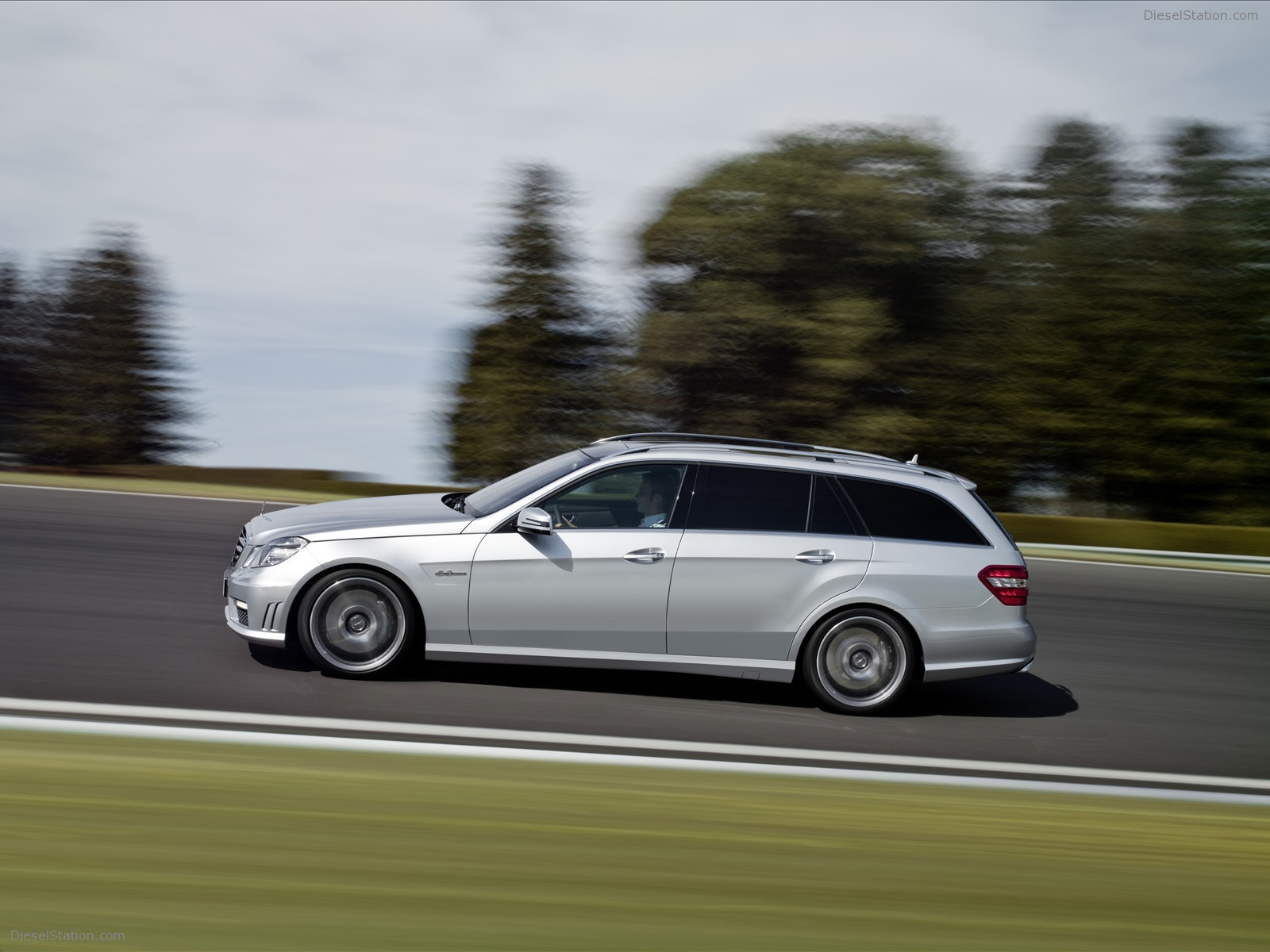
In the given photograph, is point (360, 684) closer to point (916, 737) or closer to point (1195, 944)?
point (916, 737)

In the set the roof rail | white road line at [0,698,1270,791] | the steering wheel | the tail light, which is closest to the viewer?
white road line at [0,698,1270,791]

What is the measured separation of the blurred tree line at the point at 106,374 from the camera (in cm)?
4441

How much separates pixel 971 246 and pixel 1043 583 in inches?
926

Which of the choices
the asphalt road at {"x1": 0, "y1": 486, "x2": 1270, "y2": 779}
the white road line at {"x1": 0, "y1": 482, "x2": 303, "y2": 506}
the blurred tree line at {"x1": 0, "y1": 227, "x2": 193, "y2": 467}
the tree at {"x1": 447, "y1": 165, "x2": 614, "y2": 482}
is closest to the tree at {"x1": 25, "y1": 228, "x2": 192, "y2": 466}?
the blurred tree line at {"x1": 0, "y1": 227, "x2": 193, "y2": 467}

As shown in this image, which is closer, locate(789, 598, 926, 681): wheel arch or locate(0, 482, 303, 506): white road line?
Result: locate(789, 598, 926, 681): wheel arch

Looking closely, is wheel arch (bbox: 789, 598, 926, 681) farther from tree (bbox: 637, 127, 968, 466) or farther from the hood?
tree (bbox: 637, 127, 968, 466)

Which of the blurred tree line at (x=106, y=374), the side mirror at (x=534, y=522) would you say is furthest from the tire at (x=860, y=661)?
the blurred tree line at (x=106, y=374)

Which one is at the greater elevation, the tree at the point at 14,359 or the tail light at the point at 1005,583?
the tree at the point at 14,359

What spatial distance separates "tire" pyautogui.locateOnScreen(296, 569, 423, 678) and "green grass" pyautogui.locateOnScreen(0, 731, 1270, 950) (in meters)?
1.79

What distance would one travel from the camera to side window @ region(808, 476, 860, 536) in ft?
25.9

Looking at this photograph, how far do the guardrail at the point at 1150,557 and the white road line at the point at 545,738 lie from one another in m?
11.8

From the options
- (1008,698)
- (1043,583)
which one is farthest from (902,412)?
(1008,698)

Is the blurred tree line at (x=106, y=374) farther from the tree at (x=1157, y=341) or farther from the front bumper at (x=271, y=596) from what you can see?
the front bumper at (x=271, y=596)

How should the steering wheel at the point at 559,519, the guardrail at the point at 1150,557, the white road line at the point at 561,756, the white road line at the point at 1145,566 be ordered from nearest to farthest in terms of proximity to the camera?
1. the white road line at the point at 561,756
2. the steering wheel at the point at 559,519
3. the white road line at the point at 1145,566
4. the guardrail at the point at 1150,557
